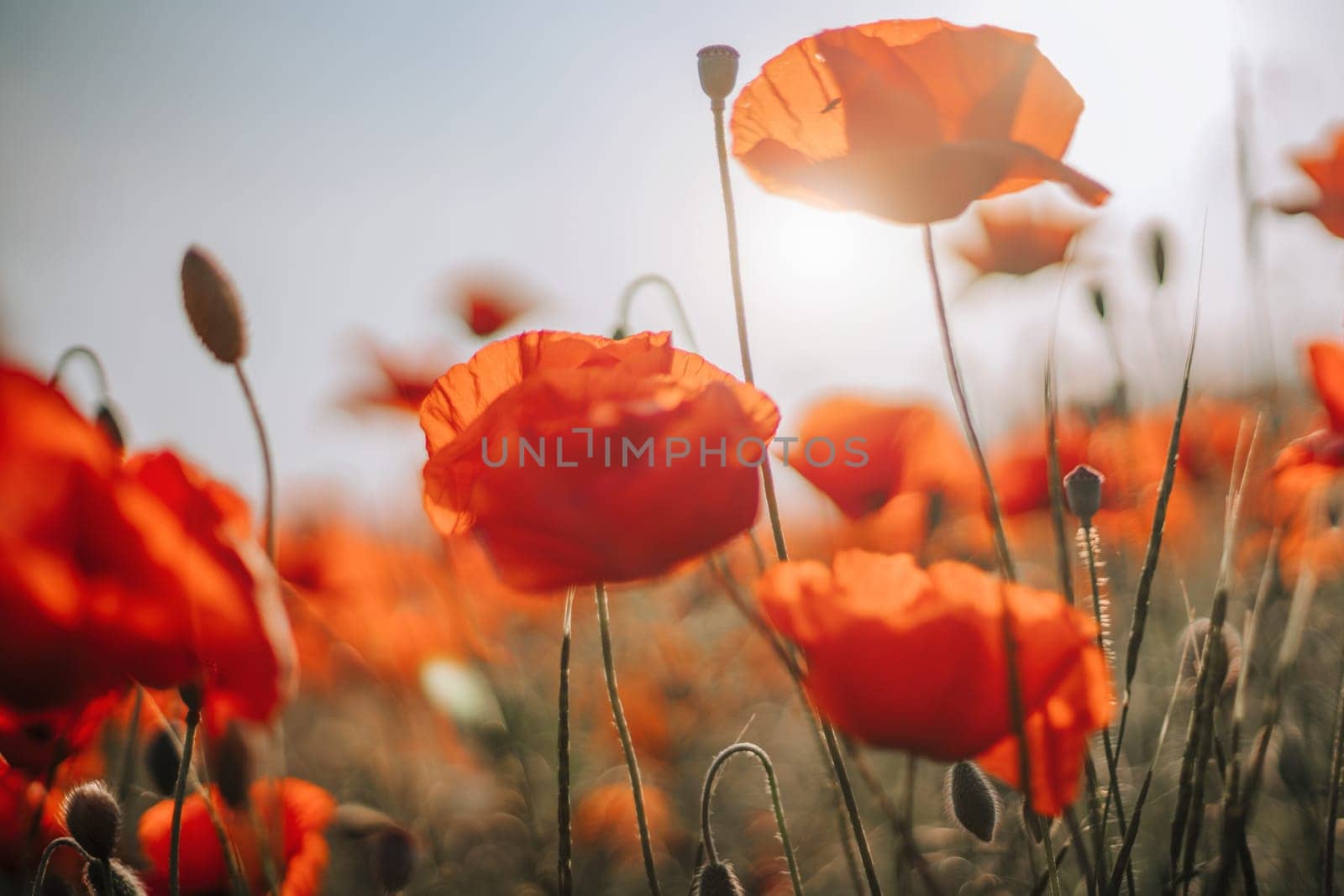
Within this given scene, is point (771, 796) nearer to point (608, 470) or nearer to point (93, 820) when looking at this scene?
point (608, 470)

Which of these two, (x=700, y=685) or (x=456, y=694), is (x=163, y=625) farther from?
(x=700, y=685)

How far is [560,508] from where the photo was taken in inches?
19.1

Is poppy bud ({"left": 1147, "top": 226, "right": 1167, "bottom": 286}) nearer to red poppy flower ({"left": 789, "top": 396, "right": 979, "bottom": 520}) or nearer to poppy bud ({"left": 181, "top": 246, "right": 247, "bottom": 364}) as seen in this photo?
red poppy flower ({"left": 789, "top": 396, "right": 979, "bottom": 520})

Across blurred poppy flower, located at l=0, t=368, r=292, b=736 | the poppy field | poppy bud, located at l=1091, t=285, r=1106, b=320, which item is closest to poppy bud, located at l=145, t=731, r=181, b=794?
the poppy field

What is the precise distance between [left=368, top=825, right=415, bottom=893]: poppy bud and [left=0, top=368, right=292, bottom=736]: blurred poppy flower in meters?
0.42

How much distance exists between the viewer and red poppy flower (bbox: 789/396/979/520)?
3.89 ft

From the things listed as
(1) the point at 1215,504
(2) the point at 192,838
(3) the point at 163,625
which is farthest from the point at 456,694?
(1) the point at 1215,504

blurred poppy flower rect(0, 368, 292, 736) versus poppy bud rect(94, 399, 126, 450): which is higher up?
poppy bud rect(94, 399, 126, 450)

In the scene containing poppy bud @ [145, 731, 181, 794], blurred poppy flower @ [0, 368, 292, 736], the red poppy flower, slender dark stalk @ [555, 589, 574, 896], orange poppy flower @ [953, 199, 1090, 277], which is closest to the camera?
blurred poppy flower @ [0, 368, 292, 736]

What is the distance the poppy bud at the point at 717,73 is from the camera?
65cm

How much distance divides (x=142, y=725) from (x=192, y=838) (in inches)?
24.0

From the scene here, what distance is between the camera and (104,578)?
1.64ft

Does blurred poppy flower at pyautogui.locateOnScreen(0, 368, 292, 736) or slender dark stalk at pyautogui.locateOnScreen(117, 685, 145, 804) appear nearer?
blurred poppy flower at pyautogui.locateOnScreen(0, 368, 292, 736)

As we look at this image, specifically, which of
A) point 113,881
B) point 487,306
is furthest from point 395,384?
point 113,881
